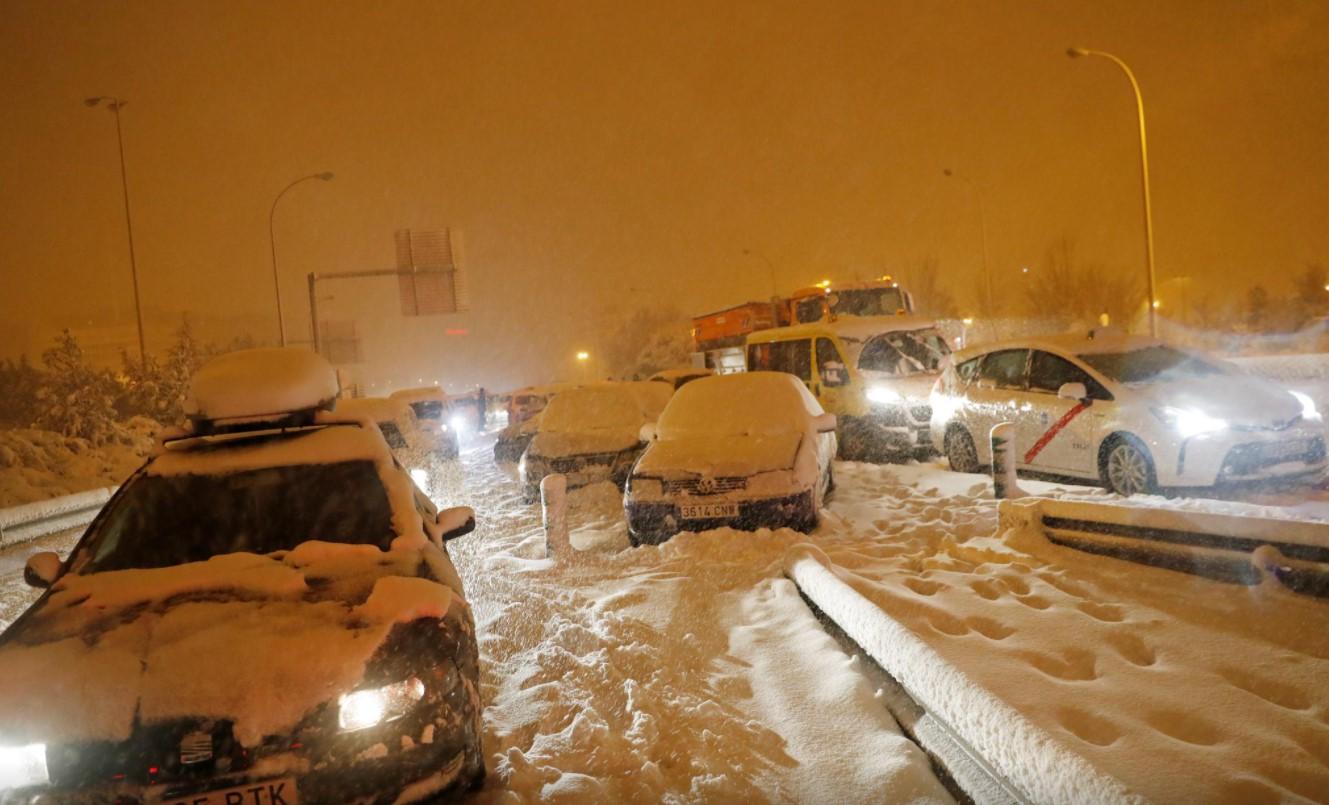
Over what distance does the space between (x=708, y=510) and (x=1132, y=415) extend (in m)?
4.31

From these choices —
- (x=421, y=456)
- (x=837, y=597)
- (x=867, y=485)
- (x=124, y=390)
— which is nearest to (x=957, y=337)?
(x=867, y=485)

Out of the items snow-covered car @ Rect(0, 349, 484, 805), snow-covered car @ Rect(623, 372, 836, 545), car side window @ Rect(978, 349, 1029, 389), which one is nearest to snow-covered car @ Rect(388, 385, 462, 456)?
snow-covered car @ Rect(623, 372, 836, 545)

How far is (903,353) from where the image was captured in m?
15.5

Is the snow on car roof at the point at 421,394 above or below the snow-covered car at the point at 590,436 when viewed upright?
above

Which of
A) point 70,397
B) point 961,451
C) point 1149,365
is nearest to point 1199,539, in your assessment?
point 1149,365

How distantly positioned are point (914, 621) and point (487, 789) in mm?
2522

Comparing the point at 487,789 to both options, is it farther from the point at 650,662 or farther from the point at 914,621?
the point at 914,621

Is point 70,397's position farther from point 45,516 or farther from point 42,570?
point 42,570

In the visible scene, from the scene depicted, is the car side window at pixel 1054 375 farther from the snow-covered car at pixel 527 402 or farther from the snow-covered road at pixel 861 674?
the snow-covered car at pixel 527 402

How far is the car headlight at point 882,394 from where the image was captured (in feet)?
45.6

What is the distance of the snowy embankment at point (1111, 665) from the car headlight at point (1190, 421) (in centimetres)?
258

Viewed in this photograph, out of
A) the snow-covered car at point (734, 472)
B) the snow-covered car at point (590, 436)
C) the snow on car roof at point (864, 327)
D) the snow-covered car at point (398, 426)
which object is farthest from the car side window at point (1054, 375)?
the snow-covered car at point (398, 426)

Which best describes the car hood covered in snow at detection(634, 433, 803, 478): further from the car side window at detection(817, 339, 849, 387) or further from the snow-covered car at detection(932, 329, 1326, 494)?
the car side window at detection(817, 339, 849, 387)

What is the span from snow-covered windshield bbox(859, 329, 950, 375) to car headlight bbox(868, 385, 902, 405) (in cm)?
96
